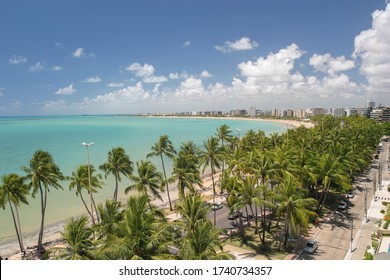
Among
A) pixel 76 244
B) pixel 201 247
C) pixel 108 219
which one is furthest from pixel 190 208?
pixel 76 244

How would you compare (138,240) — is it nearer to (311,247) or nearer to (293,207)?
(293,207)

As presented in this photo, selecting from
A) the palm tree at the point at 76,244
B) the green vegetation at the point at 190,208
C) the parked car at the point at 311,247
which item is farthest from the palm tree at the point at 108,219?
the parked car at the point at 311,247

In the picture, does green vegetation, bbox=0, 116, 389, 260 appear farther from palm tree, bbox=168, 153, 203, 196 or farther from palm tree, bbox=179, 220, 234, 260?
palm tree, bbox=168, 153, 203, 196

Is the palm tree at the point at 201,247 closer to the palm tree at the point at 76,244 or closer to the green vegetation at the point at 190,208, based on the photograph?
the green vegetation at the point at 190,208

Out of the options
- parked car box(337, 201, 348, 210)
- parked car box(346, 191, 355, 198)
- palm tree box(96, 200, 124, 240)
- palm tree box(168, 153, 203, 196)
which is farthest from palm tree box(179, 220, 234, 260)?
parked car box(346, 191, 355, 198)

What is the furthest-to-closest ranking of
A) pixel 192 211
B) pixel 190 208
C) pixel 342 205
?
pixel 342 205 → pixel 190 208 → pixel 192 211

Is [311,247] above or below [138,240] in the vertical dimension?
below

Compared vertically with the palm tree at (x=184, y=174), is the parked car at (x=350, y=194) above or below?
below

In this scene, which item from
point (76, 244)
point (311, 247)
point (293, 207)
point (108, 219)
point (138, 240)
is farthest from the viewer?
point (311, 247)

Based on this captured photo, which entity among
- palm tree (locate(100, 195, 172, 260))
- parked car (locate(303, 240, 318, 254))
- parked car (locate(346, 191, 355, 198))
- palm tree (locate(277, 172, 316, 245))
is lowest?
parked car (locate(303, 240, 318, 254))
